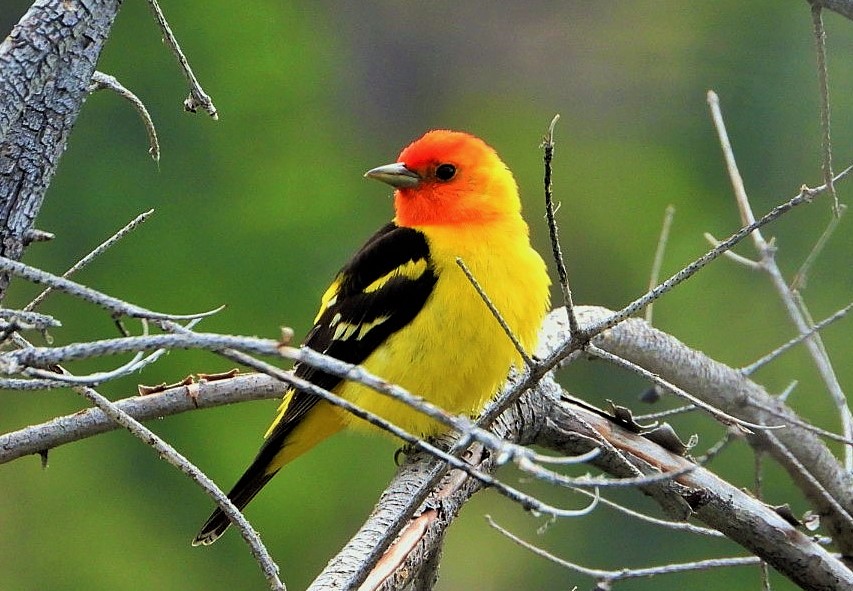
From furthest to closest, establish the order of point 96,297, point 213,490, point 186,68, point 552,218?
point 186,68 → point 213,490 → point 552,218 → point 96,297

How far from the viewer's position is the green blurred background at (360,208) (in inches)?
221

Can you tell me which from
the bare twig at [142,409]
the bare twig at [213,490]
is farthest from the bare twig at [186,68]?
the bare twig at [142,409]

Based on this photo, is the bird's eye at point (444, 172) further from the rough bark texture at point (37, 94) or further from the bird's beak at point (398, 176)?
the rough bark texture at point (37, 94)

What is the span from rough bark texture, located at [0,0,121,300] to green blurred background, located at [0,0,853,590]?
12.7ft

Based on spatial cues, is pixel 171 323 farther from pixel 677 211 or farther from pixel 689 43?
pixel 689 43

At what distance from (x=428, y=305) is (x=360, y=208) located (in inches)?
159

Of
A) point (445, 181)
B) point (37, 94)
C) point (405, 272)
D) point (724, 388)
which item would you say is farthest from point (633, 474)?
point (37, 94)

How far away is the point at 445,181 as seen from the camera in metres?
2.74

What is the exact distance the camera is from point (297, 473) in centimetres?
594

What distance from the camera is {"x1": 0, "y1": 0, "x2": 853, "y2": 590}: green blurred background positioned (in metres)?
5.61

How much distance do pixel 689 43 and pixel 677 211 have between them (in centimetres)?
145

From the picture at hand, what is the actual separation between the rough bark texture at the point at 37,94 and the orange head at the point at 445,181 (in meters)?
1.24

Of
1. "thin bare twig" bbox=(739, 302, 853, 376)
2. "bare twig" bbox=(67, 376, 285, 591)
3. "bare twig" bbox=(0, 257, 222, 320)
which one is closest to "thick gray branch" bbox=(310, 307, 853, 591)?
"bare twig" bbox=(67, 376, 285, 591)

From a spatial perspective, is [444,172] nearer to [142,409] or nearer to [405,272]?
[405,272]
